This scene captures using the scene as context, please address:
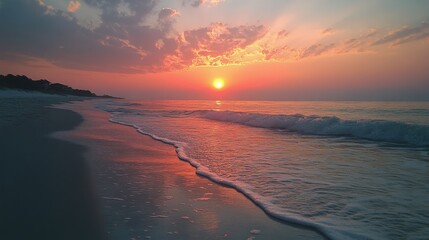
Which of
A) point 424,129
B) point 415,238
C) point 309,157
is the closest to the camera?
point 415,238

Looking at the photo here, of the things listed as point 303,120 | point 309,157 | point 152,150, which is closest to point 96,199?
point 152,150

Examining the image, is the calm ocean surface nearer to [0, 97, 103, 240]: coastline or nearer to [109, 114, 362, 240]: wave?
[109, 114, 362, 240]: wave

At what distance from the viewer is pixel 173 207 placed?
4.54 m

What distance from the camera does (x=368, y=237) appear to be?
12.0 feet

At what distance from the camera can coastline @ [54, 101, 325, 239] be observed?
145 inches

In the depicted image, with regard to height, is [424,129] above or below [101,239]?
above

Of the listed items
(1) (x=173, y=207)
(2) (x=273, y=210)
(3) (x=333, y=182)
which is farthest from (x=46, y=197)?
(3) (x=333, y=182)

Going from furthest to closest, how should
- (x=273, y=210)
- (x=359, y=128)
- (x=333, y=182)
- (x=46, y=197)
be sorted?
(x=359, y=128) < (x=333, y=182) < (x=46, y=197) < (x=273, y=210)

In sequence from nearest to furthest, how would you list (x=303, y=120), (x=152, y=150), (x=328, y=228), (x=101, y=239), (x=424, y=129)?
(x=101, y=239), (x=328, y=228), (x=152, y=150), (x=424, y=129), (x=303, y=120)

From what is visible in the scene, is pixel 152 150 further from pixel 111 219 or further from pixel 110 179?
pixel 111 219

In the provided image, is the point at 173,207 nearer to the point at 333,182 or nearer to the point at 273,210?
the point at 273,210

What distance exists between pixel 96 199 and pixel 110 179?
1313 millimetres

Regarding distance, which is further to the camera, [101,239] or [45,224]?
[45,224]

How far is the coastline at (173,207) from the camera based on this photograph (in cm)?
369
